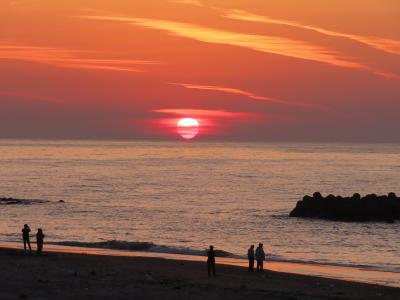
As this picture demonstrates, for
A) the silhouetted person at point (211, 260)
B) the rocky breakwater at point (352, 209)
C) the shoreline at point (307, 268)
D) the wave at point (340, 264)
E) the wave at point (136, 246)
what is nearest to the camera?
the silhouetted person at point (211, 260)

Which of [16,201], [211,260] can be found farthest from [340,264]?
[16,201]

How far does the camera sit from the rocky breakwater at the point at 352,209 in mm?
66750

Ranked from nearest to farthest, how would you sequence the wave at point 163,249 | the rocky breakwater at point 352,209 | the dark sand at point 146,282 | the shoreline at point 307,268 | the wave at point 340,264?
the dark sand at point 146,282 → the shoreline at point 307,268 → the wave at point 340,264 → the wave at point 163,249 → the rocky breakwater at point 352,209

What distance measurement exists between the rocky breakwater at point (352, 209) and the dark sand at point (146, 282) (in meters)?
32.8

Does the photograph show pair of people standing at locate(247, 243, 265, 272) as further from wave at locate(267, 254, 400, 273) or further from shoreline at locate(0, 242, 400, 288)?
wave at locate(267, 254, 400, 273)

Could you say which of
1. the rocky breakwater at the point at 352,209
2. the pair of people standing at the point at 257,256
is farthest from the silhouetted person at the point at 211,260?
the rocky breakwater at the point at 352,209

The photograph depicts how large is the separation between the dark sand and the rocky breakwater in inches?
1291

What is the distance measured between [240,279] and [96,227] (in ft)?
100

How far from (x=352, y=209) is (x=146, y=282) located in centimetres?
4208

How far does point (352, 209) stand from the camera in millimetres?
67812

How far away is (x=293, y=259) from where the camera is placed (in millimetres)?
43125

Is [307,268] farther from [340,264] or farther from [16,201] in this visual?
[16,201]

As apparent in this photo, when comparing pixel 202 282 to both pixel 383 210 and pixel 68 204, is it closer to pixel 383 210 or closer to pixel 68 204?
pixel 383 210

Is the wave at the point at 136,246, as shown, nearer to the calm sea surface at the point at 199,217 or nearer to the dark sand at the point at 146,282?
the calm sea surface at the point at 199,217
